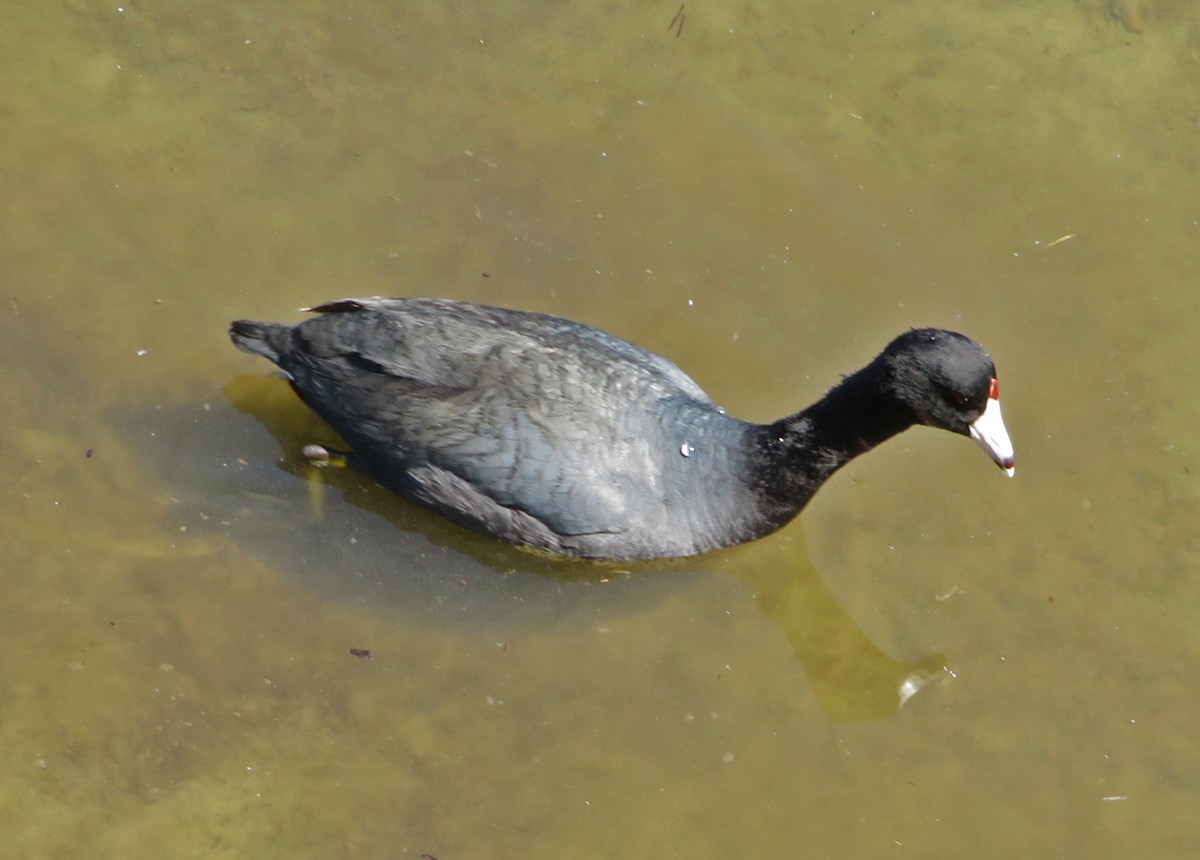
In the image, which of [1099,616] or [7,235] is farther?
[7,235]

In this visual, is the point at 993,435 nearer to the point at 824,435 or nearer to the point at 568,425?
the point at 824,435

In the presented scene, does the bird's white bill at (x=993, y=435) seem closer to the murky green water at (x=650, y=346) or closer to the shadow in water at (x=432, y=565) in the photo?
the murky green water at (x=650, y=346)

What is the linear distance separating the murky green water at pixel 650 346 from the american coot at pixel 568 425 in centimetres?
37

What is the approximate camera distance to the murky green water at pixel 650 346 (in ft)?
16.9

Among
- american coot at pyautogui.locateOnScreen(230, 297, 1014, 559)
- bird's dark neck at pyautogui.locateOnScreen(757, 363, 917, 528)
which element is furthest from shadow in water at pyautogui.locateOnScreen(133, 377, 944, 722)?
bird's dark neck at pyautogui.locateOnScreen(757, 363, 917, 528)

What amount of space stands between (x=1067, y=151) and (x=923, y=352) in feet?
9.54

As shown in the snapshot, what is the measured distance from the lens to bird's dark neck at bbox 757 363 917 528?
5.26 metres

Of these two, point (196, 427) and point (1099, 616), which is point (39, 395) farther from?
point (1099, 616)

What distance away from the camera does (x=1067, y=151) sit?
24.0 feet

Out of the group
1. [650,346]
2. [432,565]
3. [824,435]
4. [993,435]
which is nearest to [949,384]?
[993,435]

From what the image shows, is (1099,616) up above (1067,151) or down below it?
below

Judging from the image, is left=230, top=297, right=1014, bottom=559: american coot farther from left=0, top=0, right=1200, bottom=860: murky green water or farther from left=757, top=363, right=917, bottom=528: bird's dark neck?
left=0, top=0, right=1200, bottom=860: murky green water

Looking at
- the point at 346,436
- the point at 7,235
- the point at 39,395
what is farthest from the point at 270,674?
the point at 7,235

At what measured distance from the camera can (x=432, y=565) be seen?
18.7 feet
